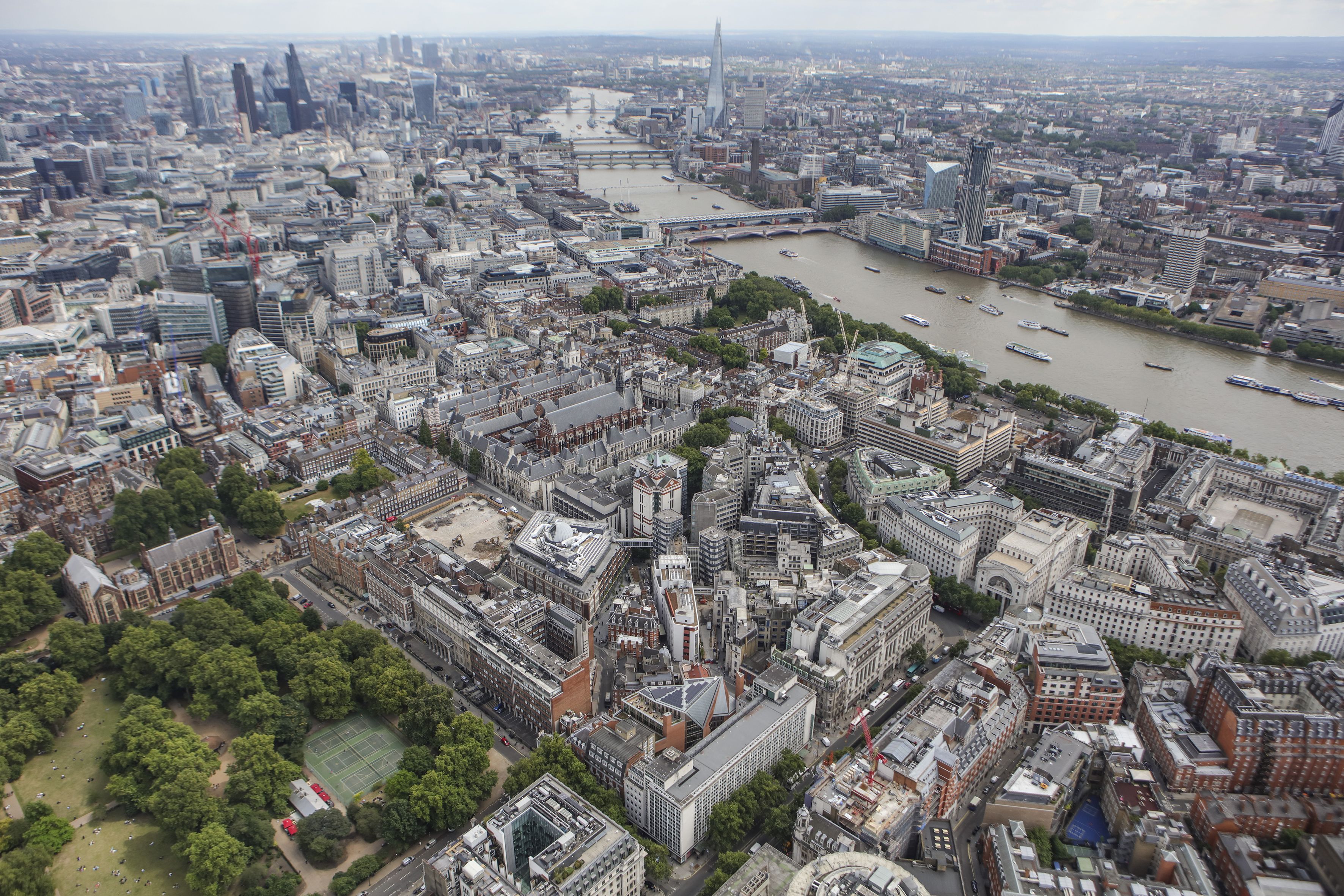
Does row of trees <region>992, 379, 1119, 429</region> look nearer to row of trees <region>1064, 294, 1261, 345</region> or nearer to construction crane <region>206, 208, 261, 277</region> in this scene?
row of trees <region>1064, 294, 1261, 345</region>

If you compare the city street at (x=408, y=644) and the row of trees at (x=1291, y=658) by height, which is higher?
the row of trees at (x=1291, y=658)

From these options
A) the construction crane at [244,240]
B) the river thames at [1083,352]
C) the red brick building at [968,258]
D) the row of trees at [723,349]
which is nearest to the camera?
the river thames at [1083,352]

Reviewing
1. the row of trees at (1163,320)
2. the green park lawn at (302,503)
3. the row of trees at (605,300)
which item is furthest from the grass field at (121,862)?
the row of trees at (1163,320)

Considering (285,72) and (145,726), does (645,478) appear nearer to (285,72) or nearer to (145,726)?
(145,726)

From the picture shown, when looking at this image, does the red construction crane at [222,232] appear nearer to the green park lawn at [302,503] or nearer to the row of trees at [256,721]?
the green park lawn at [302,503]

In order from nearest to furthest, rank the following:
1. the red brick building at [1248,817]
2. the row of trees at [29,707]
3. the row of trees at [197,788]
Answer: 1. the row of trees at [197,788]
2. the red brick building at [1248,817]
3. the row of trees at [29,707]

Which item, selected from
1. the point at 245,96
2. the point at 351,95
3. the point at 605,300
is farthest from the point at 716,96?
the point at 605,300
